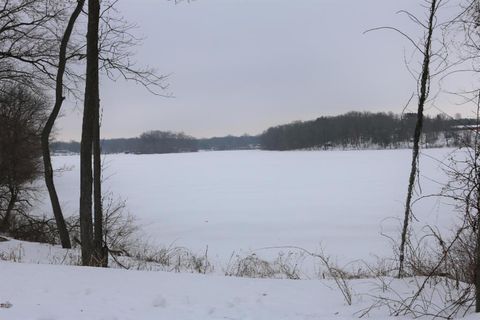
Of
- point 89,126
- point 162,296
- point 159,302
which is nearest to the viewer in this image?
point 159,302

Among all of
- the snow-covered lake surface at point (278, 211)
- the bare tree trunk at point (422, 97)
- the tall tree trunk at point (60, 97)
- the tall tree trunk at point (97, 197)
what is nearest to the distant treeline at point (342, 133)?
the snow-covered lake surface at point (278, 211)

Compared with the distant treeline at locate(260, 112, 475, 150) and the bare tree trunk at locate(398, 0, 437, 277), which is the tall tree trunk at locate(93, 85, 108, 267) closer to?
the bare tree trunk at locate(398, 0, 437, 277)

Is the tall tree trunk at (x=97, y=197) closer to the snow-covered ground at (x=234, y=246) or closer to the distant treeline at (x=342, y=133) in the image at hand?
the snow-covered ground at (x=234, y=246)

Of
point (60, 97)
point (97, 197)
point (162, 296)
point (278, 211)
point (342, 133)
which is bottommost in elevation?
point (278, 211)

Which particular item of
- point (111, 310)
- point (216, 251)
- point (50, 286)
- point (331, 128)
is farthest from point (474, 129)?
point (331, 128)

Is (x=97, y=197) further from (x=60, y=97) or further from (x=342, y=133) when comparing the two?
(x=342, y=133)

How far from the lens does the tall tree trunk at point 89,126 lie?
29.7 ft

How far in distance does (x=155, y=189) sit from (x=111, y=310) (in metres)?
33.2

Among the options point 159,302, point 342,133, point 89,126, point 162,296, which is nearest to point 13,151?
point 89,126

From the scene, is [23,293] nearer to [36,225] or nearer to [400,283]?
[400,283]

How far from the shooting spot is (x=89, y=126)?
9.16 m

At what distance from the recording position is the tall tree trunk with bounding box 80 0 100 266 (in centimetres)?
904

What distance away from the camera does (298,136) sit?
137750mm

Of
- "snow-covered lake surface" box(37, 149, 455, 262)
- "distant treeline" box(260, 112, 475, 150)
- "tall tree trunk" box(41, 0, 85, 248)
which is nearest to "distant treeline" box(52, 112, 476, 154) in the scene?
"distant treeline" box(260, 112, 475, 150)
